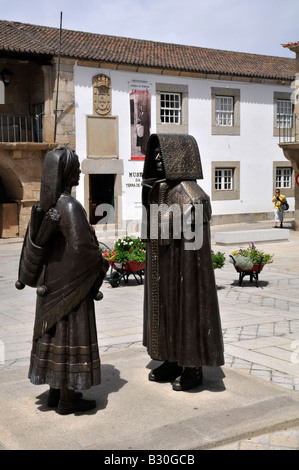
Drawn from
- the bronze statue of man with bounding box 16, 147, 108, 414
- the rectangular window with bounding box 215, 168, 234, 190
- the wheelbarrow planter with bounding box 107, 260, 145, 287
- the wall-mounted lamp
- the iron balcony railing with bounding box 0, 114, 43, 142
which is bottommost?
the wheelbarrow planter with bounding box 107, 260, 145, 287

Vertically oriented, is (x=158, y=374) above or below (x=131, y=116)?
below

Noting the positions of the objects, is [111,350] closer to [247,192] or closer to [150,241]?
[150,241]

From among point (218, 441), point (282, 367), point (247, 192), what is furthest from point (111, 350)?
point (247, 192)

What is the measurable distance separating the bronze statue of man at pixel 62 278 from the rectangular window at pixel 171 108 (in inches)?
796

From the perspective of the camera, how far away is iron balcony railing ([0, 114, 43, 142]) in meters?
21.8

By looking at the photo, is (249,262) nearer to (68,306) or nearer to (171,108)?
(68,306)

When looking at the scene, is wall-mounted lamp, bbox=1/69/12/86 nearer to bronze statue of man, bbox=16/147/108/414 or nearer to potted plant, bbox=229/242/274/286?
potted plant, bbox=229/242/274/286

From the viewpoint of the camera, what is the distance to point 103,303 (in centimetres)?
931

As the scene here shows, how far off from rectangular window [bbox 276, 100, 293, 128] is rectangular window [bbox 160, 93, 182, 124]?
563cm

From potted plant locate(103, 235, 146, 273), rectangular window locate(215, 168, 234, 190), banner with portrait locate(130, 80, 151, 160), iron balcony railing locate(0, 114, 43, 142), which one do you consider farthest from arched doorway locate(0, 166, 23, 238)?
potted plant locate(103, 235, 146, 273)

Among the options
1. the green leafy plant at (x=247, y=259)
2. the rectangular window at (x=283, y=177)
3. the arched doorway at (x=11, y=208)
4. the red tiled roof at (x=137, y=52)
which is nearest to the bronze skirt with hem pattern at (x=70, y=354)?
the green leafy plant at (x=247, y=259)

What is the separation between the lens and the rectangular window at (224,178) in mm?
26148

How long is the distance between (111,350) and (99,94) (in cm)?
1701

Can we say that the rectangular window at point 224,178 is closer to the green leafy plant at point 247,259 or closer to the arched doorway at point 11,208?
the arched doorway at point 11,208
